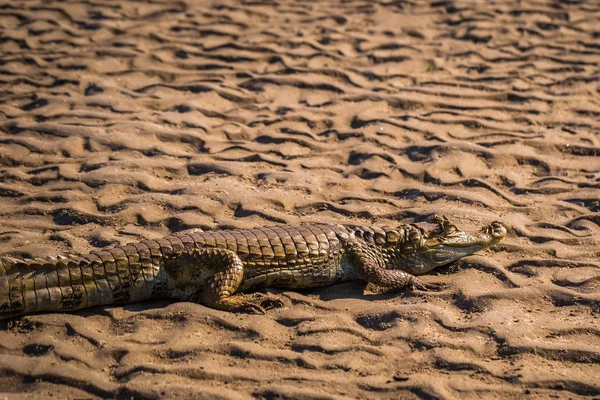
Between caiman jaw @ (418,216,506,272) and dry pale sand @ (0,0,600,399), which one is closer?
dry pale sand @ (0,0,600,399)

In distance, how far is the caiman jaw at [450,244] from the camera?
611 cm

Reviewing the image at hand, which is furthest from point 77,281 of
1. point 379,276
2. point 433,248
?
point 433,248

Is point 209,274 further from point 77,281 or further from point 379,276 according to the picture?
point 379,276

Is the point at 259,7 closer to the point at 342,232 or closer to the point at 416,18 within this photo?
the point at 416,18

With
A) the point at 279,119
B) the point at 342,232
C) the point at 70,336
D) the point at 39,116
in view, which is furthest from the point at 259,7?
the point at 70,336

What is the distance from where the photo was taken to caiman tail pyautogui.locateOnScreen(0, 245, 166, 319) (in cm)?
508

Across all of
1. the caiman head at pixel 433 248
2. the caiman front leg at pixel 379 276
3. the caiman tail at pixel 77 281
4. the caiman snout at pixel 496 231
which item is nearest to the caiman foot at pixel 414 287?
the caiman front leg at pixel 379 276

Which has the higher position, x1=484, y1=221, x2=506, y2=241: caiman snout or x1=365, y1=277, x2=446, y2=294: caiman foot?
x1=484, y1=221, x2=506, y2=241: caiman snout

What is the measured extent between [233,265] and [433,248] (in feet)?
5.30

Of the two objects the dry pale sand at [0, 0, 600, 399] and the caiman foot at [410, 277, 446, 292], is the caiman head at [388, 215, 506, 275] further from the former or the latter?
the caiman foot at [410, 277, 446, 292]

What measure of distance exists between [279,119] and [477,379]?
436cm

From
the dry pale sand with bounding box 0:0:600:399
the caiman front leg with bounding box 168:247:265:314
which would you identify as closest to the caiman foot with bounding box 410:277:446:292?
the dry pale sand with bounding box 0:0:600:399

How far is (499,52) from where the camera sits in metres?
9.77

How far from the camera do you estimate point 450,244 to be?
6113 millimetres
